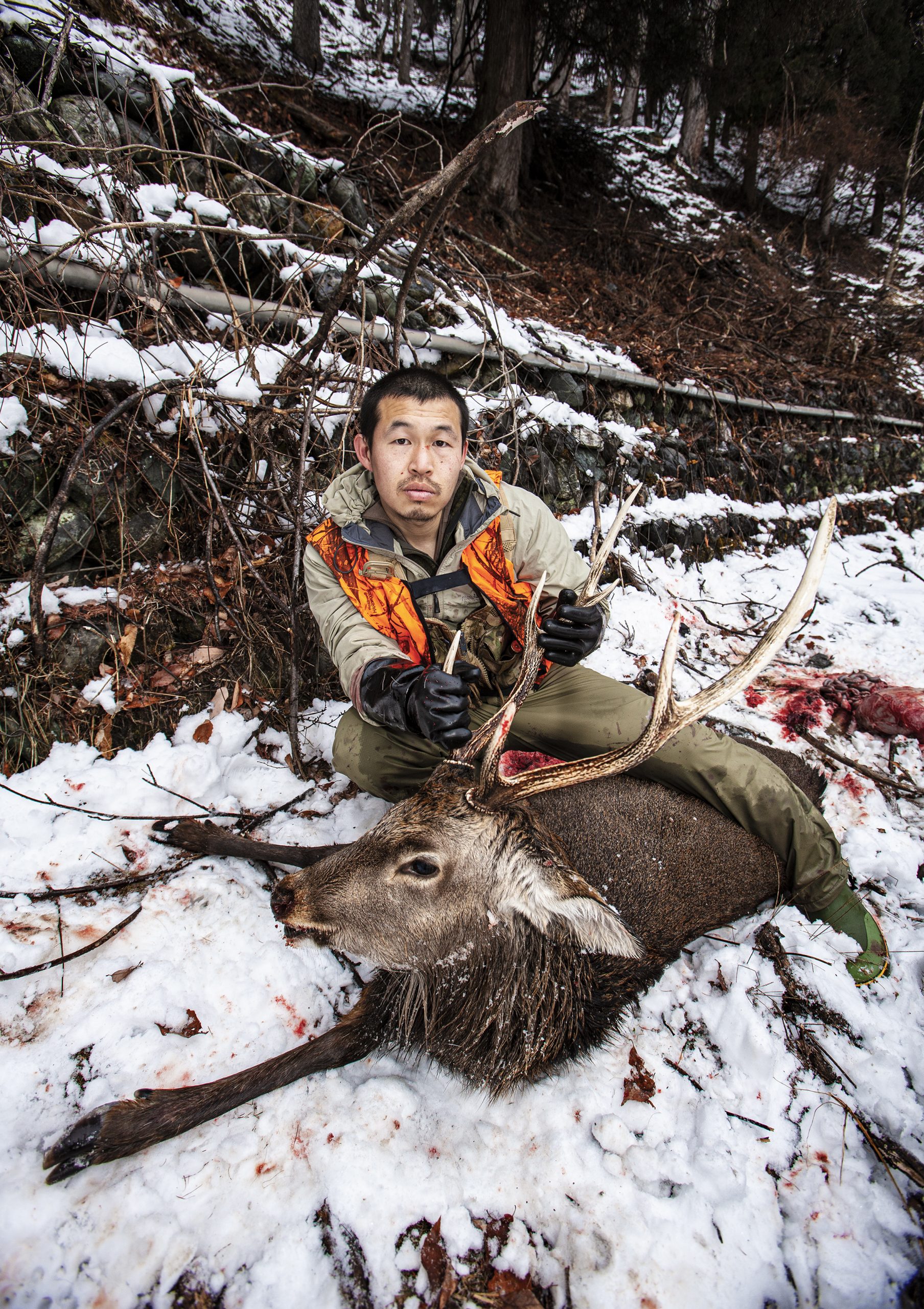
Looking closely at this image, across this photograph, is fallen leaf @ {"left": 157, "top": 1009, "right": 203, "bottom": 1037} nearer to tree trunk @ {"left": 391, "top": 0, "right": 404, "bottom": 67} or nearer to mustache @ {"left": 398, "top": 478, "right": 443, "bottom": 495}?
mustache @ {"left": 398, "top": 478, "right": 443, "bottom": 495}

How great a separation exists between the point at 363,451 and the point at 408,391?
355mm

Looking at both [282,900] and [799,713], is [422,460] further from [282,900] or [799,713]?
[799,713]

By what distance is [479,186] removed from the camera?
7949 millimetres

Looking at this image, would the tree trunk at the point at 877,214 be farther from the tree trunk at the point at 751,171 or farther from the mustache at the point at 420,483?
the mustache at the point at 420,483

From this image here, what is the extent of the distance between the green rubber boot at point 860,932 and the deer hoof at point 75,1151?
8.85 ft

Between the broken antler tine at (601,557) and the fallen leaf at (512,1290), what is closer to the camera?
the fallen leaf at (512,1290)

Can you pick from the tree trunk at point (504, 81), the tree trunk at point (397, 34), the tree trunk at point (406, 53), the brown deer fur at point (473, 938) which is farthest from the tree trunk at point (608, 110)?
the brown deer fur at point (473, 938)

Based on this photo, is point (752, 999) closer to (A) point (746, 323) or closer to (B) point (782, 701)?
(B) point (782, 701)

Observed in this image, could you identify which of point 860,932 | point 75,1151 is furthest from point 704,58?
point 75,1151

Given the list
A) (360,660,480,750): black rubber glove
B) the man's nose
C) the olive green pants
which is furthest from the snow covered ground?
the man's nose

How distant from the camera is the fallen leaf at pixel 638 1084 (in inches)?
82.0

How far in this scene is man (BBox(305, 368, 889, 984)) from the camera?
2498 mm

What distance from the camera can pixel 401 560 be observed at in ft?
9.04

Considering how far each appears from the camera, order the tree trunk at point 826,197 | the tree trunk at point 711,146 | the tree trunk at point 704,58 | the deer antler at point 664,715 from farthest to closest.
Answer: the tree trunk at point 711,146 < the tree trunk at point 826,197 < the tree trunk at point 704,58 < the deer antler at point 664,715
